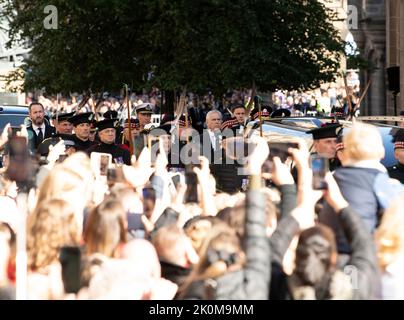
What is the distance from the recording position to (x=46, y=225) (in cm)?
816

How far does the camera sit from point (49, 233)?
320 inches

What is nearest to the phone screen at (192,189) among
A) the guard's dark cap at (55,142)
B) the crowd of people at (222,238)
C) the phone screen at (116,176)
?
the crowd of people at (222,238)

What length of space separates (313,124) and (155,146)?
5327mm

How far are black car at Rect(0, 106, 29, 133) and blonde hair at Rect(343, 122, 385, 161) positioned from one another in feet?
38.1

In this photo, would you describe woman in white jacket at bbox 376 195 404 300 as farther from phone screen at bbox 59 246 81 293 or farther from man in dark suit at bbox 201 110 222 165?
man in dark suit at bbox 201 110 222 165

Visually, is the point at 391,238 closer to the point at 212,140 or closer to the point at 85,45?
the point at 212,140

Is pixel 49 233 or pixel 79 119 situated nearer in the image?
pixel 49 233

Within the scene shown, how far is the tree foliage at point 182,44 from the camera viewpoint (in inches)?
1126

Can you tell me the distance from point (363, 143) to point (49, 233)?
78.0 inches

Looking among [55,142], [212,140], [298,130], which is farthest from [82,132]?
[298,130]

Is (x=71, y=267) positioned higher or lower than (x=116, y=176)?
lower

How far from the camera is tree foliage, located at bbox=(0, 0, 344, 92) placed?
28.6 m

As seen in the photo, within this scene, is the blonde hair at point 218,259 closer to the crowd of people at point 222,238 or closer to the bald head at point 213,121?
the crowd of people at point 222,238

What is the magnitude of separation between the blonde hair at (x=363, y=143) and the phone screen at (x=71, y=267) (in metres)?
2.19
